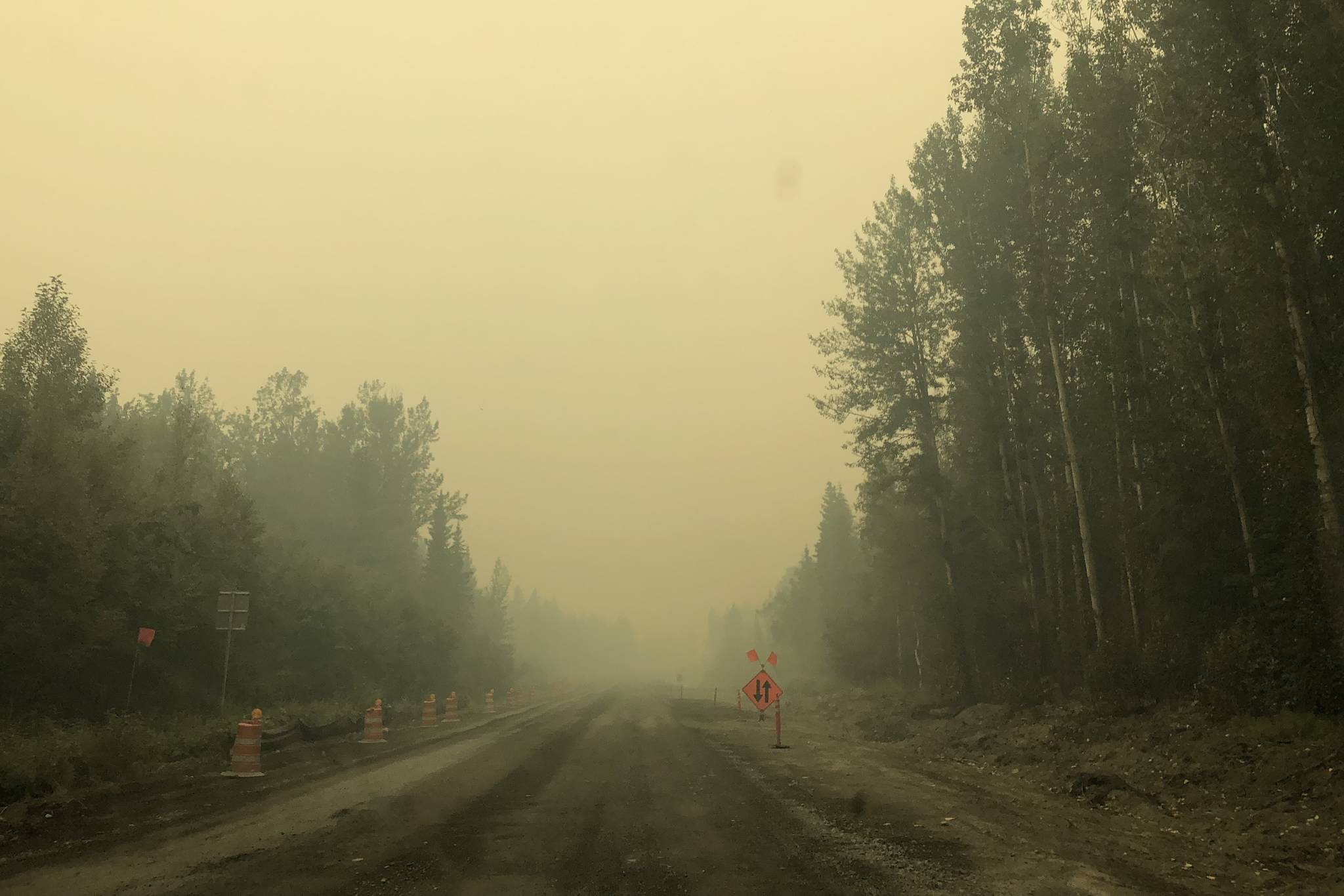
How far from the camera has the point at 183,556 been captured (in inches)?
997

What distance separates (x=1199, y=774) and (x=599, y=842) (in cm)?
957

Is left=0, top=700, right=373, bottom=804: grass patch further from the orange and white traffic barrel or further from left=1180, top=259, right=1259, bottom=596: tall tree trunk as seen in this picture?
left=1180, top=259, right=1259, bottom=596: tall tree trunk

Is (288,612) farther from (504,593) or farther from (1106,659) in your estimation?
(504,593)

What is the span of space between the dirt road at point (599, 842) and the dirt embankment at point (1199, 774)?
5.11ft

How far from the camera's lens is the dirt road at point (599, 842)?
23.0 feet

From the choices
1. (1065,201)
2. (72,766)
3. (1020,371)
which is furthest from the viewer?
(1020,371)

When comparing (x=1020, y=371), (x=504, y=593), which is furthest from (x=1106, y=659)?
(x=504, y=593)

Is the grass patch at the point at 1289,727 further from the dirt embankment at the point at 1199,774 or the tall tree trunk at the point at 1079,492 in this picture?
the tall tree trunk at the point at 1079,492

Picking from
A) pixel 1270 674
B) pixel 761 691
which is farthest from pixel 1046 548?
pixel 1270 674

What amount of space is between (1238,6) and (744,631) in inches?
5407

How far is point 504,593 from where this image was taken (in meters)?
102

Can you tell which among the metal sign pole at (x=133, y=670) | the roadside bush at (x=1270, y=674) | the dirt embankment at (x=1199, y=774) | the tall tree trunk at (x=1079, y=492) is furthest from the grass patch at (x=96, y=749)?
the tall tree trunk at (x=1079, y=492)

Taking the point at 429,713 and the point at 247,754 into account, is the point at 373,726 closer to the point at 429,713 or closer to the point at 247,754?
the point at 247,754

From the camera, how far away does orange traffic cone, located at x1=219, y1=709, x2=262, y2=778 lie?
1442 cm
